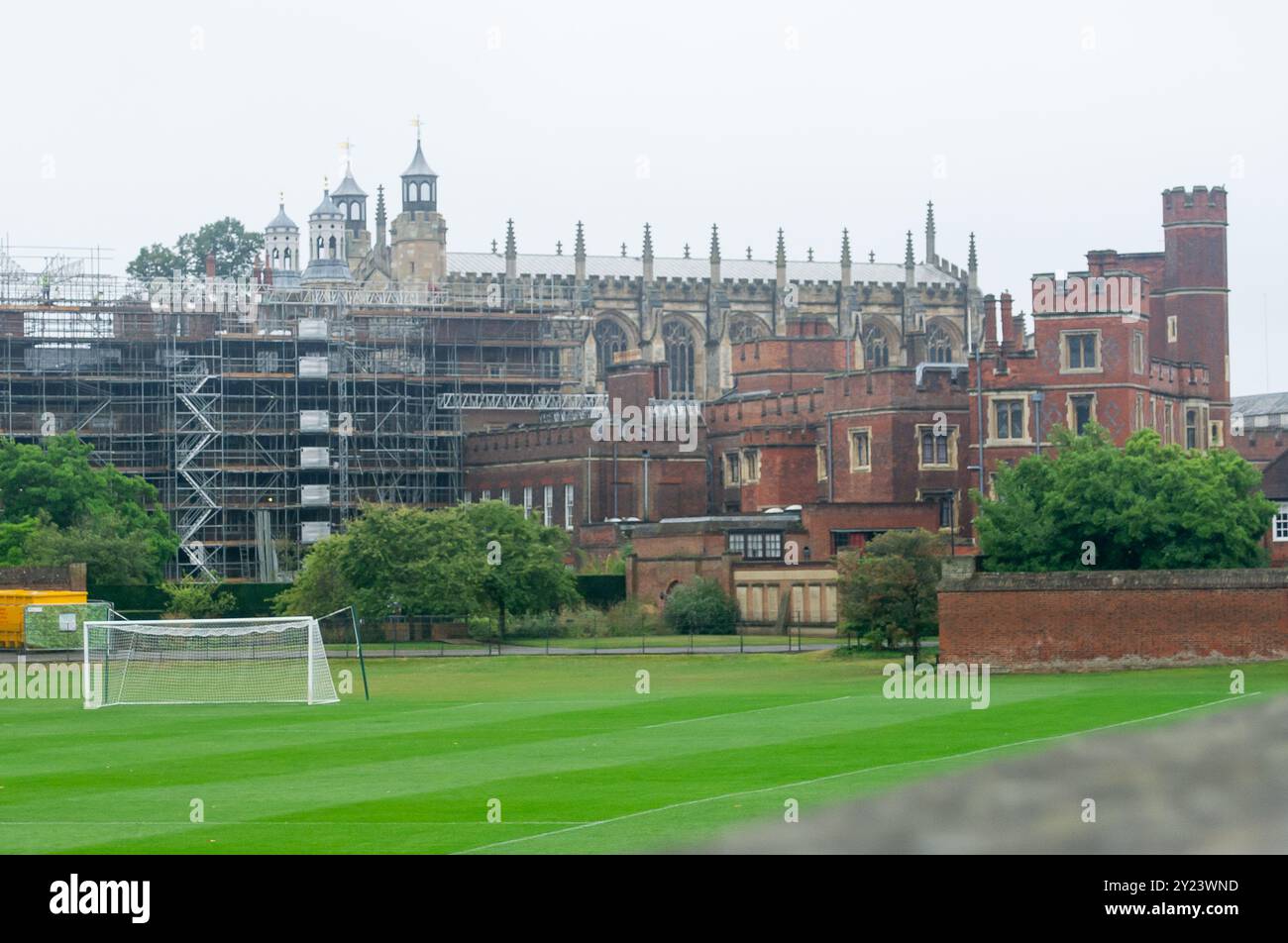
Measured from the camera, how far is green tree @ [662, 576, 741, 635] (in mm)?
70625

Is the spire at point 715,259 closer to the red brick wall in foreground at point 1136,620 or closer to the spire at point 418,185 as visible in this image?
the spire at point 418,185

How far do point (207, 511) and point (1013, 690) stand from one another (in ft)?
175

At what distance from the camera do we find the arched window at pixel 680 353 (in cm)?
12025

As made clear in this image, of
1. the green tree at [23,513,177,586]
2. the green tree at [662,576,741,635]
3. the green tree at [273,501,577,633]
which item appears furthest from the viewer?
the green tree at [23,513,177,586]

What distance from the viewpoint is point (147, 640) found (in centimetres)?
5238

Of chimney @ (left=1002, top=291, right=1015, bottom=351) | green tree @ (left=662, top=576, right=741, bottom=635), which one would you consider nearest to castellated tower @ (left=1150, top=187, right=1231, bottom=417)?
chimney @ (left=1002, top=291, right=1015, bottom=351)

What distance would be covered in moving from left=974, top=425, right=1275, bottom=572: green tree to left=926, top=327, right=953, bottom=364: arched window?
231 feet

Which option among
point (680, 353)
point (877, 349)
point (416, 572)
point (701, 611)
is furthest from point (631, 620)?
point (877, 349)

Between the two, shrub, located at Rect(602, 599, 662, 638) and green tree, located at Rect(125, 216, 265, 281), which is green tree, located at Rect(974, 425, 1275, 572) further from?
green tree, located at Rect(125, 216, 265, 281)

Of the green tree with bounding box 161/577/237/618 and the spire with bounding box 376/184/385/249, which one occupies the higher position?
the spire with bounding box 376/184/385/249

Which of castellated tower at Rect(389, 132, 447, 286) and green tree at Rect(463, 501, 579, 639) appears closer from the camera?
green tree at Rect(463, 501, 579, 639)

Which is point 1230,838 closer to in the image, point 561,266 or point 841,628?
point 841,628

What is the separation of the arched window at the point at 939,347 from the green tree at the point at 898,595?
74.2 meters
